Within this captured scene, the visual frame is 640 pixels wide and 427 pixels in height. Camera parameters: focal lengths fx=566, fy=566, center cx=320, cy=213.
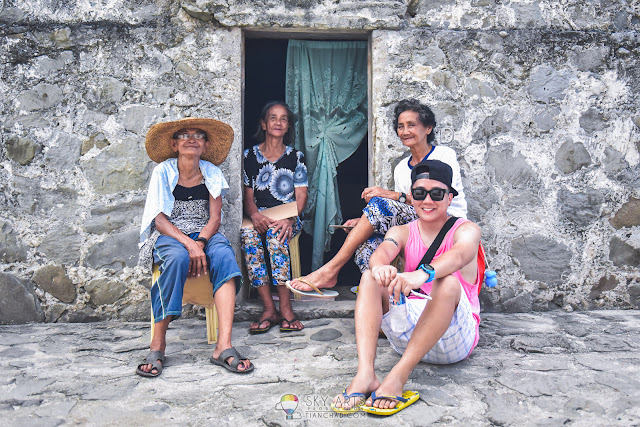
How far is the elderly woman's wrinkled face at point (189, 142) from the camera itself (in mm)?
3383

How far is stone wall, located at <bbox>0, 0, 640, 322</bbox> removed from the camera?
3.80 m

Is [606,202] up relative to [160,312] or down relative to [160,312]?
up

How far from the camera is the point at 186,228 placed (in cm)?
339

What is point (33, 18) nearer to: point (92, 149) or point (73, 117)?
point (73, 117)

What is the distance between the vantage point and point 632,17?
401cm

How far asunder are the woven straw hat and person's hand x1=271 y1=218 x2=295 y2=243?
0.58 metres

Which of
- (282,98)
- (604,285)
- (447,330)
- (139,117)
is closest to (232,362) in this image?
(447,330)

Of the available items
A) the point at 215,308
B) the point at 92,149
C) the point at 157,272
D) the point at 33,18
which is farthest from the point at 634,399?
the point at 33,18

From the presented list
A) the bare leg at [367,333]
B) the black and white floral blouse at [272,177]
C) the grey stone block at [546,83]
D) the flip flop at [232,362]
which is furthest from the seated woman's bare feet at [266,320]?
the grey stone block at [546,83]

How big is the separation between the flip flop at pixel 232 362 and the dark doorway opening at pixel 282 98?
2.12m

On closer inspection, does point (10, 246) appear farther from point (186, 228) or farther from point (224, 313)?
point (224, 313)

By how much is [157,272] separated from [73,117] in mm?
1390

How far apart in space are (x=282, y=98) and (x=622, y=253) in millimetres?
3369

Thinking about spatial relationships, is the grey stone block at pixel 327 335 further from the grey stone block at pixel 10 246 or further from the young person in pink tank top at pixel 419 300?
the grey stone block at pixel 10 246
